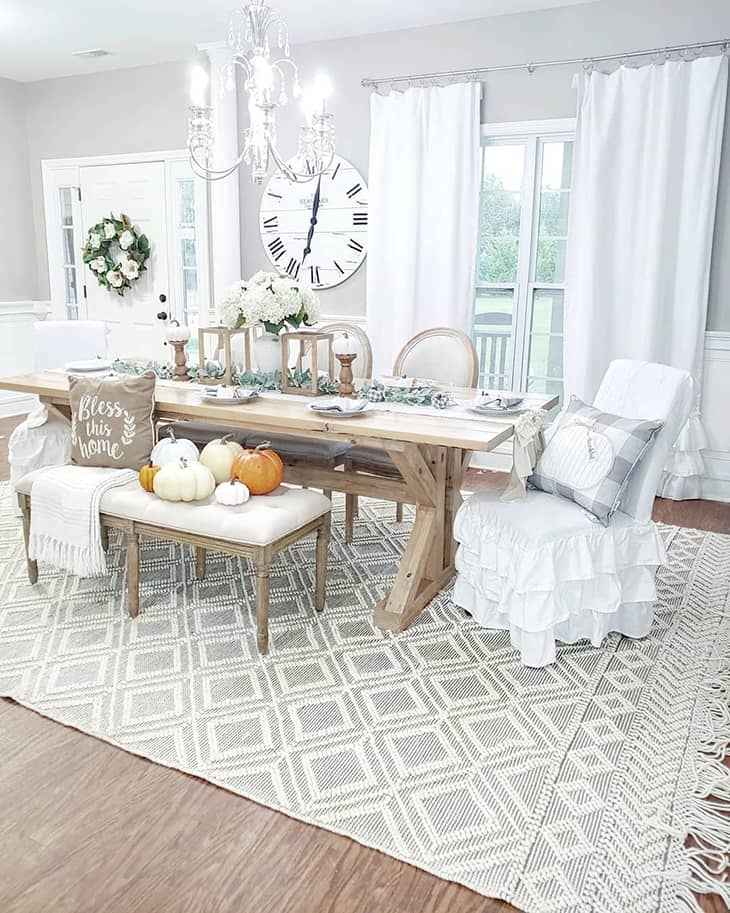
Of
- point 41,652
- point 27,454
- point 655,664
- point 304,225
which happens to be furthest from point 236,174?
point 655,664

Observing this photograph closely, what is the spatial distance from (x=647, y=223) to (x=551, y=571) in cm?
247

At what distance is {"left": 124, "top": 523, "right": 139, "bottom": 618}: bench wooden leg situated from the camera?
9.12 ft

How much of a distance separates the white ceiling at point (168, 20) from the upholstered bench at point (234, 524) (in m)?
2.96

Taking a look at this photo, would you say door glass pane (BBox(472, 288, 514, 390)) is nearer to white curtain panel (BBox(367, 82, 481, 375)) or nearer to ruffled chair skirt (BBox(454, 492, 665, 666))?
white curtain panel (BBox(367, 82, 481, 375))

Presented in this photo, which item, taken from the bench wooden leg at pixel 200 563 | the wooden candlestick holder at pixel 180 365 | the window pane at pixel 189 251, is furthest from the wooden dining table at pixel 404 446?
the window pane at pixel 189 251

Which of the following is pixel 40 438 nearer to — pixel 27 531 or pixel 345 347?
pixel 27 531

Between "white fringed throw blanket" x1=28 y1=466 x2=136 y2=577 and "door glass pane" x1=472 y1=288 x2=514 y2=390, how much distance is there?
103 inches

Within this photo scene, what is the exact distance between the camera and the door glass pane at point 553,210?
4.50 m

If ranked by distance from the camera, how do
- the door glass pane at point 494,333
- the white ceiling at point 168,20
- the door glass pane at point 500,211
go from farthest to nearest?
the door glass pane at point 494,333, the door glass pane at point 500,211, the white ceiling at point 168,20

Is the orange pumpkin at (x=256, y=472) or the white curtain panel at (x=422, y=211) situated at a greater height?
the white curtain panel at (x=422, y=211)

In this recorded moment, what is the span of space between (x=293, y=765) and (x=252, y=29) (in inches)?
95.3

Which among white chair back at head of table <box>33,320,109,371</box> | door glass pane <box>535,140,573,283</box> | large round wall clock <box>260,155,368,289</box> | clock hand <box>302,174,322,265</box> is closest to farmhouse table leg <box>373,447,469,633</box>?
door glass pane <box>535,140,573,283</box>

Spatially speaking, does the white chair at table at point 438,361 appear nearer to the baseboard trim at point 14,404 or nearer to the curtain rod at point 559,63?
the curtain rod at point 559,63

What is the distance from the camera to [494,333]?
484 cm
